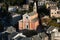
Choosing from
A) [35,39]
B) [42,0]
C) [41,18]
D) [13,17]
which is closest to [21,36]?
[35,39]

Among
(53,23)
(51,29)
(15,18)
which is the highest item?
(51,29)

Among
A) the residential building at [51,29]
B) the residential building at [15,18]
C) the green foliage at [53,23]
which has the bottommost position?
the residential building at [15,18]

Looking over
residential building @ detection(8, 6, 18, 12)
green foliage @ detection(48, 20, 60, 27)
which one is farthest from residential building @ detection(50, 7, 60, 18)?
residential building @ detection(8, 6, 18, 12)

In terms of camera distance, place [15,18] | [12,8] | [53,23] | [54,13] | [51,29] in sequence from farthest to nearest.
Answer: [12,8] → [15,18] → [54,13] → [53,23] → [51,29]

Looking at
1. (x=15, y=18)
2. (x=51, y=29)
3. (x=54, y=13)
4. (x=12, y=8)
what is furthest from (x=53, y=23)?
(x=12, y=8)

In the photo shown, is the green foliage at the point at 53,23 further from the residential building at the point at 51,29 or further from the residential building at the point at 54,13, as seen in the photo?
the residential building at the point at 54,13

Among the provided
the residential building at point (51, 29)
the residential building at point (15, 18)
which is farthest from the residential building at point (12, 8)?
the residential building at point (51, 29)

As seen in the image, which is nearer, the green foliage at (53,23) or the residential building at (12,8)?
the green foliage at (53,23)

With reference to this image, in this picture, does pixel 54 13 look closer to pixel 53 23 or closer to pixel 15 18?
pixel 53 23

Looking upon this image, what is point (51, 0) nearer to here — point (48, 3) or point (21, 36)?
point (48, 3)

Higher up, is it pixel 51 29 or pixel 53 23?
pixel 51 29

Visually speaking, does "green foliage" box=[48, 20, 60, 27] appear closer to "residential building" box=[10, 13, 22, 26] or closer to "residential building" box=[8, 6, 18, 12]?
"residential building" box=[10, 13, 22, 26]
